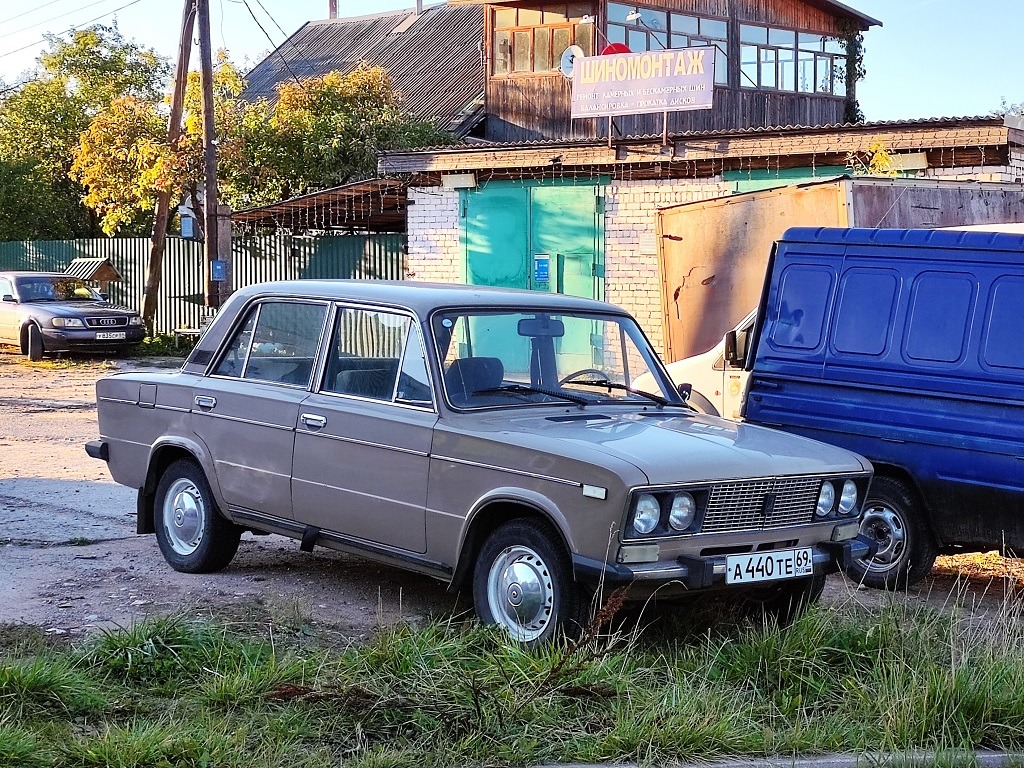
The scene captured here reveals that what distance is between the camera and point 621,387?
672 cm

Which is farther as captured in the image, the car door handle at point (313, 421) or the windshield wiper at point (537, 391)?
the car door handle at point (313, 421)

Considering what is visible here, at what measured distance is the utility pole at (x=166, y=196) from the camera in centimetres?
2437

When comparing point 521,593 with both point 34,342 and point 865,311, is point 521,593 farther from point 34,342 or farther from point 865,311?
point 34,342

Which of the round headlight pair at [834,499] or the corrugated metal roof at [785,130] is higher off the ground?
the corrugated metal roof at [785,130]

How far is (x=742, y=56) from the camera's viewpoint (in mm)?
29547

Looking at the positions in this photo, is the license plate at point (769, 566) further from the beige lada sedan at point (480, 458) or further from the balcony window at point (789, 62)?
the balcony window at point (789, 62)

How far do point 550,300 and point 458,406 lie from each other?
907 mm

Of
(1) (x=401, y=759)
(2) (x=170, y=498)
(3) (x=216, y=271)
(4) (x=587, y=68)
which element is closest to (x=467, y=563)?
(1) (x=401, y=759)

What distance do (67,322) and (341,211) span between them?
5.19m

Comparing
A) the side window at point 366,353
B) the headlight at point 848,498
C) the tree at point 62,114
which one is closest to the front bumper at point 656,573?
the headlight at point 848,498

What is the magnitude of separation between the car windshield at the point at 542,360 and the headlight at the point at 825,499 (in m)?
1.03

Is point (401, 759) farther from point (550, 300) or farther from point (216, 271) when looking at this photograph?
point (216, 271)

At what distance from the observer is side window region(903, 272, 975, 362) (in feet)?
23.4

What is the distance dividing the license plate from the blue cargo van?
4.29 feet
